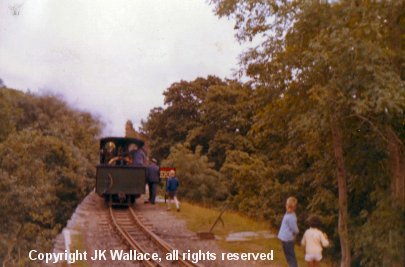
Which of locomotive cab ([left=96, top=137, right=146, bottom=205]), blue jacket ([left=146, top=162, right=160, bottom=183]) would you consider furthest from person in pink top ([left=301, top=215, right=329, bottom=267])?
blue jacket ([left=146, top=162, right=160, bottom=183])

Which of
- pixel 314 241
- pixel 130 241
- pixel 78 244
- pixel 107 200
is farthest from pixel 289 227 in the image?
pixel 107 200

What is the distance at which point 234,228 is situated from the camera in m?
12.9

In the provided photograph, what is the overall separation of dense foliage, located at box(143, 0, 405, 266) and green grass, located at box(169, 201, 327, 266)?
795mm

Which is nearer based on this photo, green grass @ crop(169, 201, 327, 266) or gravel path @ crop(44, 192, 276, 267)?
green grass @ crop(169, 201, 327, 266)

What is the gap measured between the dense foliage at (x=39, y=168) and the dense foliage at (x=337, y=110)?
6286 millimetres

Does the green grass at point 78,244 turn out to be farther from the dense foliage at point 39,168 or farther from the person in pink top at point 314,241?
the person in pink top at point 314,241

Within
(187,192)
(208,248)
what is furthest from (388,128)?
(187,192)

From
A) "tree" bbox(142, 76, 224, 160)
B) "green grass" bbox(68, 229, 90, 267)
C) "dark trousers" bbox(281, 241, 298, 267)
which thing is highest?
"tree" bbox(142, 76, 224, 160)

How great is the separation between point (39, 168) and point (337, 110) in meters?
14.2

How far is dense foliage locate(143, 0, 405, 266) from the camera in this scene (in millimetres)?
7738

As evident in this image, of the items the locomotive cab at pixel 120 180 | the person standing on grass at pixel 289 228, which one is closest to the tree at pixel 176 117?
the locomotive cab at pixel 120 180

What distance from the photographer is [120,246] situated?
11.3 metres

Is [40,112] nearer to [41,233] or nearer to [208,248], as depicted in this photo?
[41,233]

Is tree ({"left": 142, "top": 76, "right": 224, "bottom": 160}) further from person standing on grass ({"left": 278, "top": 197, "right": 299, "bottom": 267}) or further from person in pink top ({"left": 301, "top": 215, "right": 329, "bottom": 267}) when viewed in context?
person in pink top ({"left": 301, "top": 215, "right": 329, "bottom": 267})
